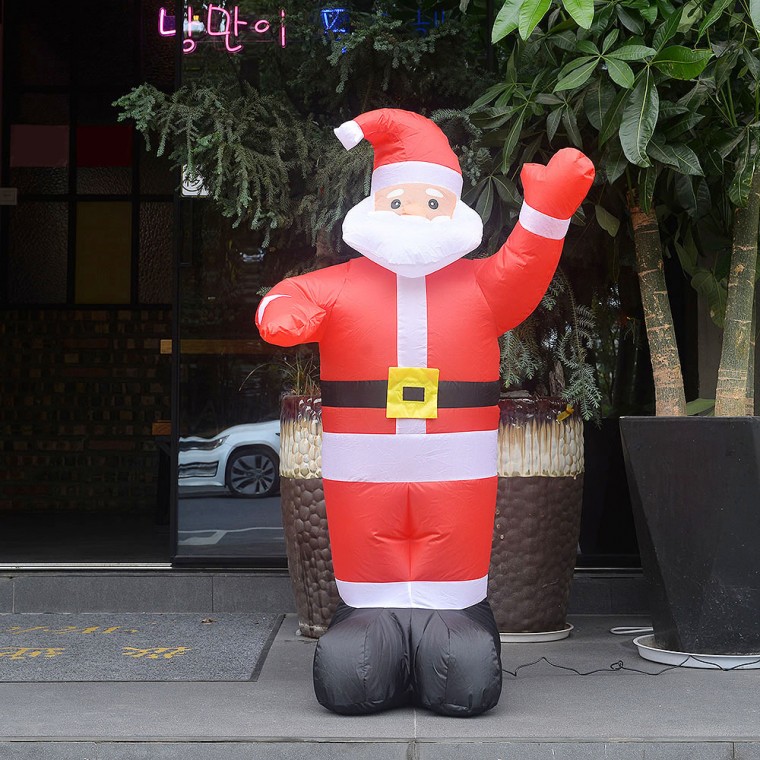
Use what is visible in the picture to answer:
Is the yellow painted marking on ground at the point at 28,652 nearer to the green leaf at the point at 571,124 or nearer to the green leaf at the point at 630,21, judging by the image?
the green leaf at the point at 571,124

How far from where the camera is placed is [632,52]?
3.69 m

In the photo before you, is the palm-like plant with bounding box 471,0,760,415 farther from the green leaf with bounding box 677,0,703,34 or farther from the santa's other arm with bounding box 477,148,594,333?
the santa's other arm with bounding box 477,148,594,333

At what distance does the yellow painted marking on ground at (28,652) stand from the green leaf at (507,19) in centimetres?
294

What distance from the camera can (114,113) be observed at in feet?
28.7

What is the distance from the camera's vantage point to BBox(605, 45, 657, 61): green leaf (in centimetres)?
366

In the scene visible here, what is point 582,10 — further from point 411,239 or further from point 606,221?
point 606,221

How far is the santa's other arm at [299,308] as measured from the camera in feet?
11.3

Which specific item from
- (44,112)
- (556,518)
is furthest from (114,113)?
(556,518)

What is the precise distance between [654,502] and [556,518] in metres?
0.66

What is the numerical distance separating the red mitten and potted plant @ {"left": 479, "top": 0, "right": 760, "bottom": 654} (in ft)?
1.07

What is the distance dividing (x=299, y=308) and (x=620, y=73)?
51.8 inches

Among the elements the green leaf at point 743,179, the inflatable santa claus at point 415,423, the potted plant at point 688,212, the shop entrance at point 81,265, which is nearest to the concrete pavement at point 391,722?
the inflatable santa claus at point 415,423

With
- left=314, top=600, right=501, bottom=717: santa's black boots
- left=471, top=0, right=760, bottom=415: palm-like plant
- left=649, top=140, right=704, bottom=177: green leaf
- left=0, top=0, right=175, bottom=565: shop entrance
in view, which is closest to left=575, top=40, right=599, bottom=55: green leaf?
left=471, top=0, right=760, bottom=415: palm-like plant

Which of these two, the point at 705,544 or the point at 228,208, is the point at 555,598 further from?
the point at 228,208
